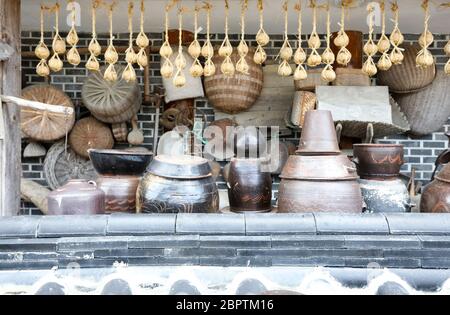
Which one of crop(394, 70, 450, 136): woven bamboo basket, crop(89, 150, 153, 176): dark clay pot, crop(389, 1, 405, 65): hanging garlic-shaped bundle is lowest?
crop(89, 150, 153, 176): dark clay pot

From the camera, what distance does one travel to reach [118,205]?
2100mm

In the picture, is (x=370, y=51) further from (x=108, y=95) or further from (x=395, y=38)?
(x=108, y=95)

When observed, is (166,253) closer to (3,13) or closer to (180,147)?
(3,13)

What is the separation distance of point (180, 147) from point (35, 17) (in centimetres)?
156

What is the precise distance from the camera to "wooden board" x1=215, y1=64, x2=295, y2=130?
3844 millimetres

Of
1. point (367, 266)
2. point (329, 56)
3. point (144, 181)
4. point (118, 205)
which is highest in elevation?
point (329, 56)

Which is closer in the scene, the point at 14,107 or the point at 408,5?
the point at 14,107

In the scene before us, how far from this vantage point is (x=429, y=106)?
3762 mm

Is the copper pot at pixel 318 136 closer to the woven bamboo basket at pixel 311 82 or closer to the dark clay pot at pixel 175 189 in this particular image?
the dark clay pot at pixel 175 189

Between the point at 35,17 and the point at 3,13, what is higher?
the point at 35,17

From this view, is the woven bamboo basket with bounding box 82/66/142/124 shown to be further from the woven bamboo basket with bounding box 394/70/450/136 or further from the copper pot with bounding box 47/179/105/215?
the woven bamboo basket with bounding box 394/70/450/136

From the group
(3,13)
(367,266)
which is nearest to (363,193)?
(367,266)

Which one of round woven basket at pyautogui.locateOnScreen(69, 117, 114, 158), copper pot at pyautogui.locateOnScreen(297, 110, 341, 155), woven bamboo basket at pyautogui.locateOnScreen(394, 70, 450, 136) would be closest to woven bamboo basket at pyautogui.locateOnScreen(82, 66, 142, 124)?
round woven basket at pyautogui.locateOnScreen(69, 117, 114, 158)

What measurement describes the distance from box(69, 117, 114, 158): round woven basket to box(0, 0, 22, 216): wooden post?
1.48 meters
